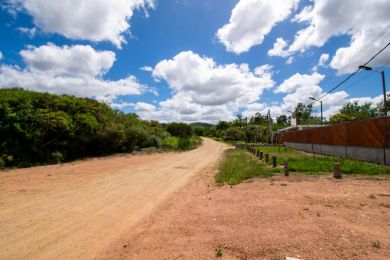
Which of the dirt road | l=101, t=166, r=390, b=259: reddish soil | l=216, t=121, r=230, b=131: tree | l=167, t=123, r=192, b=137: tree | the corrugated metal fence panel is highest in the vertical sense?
l=216, t=121, r=230, b=131: tree

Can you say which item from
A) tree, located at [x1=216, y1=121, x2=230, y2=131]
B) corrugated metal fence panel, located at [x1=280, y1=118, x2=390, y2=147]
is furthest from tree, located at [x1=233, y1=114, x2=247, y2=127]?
corrugated metal fence panel, located at [x1=280, y1=118, x2=390, y2=147]

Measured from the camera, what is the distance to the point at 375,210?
6.08m

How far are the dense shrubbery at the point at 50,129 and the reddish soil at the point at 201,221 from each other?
8.24 metres

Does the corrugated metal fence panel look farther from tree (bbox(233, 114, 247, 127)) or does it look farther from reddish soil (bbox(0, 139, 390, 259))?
tree (bbox(233, 114, 247, 127))

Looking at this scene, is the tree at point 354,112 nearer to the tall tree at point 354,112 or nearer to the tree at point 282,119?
the tall tree at point 354,112

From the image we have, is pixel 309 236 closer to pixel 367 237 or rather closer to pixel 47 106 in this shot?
pixel 367 237

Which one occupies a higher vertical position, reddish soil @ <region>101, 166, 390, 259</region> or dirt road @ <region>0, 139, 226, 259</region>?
reddish soil @ <region>101, 166, 390, 259</region>

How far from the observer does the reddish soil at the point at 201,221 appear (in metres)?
4.44

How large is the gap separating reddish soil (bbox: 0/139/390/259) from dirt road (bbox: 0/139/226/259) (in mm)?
22

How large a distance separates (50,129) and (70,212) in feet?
43.4

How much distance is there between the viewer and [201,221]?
236 inches

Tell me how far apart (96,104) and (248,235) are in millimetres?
23093

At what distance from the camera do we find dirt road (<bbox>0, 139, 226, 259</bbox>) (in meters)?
4.77

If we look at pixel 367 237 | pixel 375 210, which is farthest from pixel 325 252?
pixel 375 210
